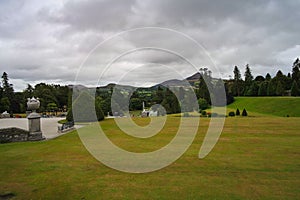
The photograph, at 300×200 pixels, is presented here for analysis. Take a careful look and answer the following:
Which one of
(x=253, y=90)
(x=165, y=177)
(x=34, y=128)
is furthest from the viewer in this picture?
(x=253, y=90)

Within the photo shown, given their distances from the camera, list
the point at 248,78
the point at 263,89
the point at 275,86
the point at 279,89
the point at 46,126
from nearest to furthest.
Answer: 1. the point at 46,126
2. the point at 279,89
3. the point at 275,86
4. the point at 263,89
5. the point at 248,78

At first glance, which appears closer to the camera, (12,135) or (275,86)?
(12,135)

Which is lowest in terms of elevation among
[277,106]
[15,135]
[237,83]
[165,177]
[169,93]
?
[165,177]

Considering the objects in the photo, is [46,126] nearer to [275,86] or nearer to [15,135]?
[15,135]

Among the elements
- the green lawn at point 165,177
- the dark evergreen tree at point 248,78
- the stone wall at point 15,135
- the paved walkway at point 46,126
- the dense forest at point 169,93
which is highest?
the dark evergreen tree at point 248,78

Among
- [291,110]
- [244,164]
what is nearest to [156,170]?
[244,164]

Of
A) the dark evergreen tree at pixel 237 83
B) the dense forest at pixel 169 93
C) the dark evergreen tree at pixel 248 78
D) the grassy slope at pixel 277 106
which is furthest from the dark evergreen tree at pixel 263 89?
the grassy slope at pixel 277 106

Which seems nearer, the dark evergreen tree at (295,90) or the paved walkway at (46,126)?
the paved walkway at (46,126)

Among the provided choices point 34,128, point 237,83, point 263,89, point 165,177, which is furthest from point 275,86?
point 165,177

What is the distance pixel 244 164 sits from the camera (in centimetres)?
784

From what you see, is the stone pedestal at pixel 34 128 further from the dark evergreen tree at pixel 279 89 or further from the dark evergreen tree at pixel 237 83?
the dark evergreen tree at pixel 237 83

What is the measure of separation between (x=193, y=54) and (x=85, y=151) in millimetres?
6376

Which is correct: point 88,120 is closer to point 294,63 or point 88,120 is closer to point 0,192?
point 0,192

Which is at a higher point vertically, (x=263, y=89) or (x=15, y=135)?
(x=263, y=89)
